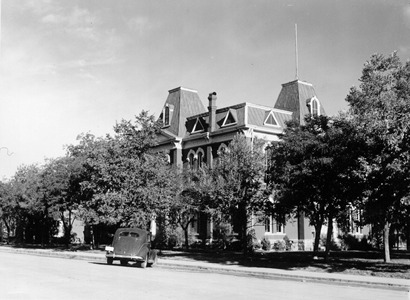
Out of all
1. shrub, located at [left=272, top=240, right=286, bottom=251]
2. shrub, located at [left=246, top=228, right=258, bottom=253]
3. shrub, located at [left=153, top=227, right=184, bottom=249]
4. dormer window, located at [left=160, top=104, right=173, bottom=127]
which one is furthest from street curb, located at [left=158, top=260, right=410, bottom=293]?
dormer window, located at [left=160, top=104, right=173, bottom=127]

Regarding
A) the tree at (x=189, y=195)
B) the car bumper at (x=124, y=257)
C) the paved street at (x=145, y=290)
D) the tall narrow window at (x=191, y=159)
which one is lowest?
the paved street at (x=145, y=290)

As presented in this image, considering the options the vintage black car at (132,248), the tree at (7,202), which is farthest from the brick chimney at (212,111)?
the vintage black car at (132,248)

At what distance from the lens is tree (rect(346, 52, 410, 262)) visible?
17.6 meters

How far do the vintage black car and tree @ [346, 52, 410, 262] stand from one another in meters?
9.98

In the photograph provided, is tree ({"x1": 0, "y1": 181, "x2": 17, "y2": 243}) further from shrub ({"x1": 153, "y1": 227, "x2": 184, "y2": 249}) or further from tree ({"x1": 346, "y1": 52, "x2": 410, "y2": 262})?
tree ({"x1": 346, "y1": 52, "x2": 410, "y2": 262})

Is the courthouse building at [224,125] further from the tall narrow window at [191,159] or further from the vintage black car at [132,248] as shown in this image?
the vintage black car at [132,248]

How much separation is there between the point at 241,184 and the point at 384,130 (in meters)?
11.4

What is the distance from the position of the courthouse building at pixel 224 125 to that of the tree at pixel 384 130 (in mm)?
17581

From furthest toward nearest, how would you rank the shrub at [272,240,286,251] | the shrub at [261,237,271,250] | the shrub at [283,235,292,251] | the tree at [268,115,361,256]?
the shrub at [283,235,292,251] → the shrub at [272,240,286,251] → the shrub at [261,237,271,250] → the tree at [268,115,361,256]

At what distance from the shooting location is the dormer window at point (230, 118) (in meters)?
41.2

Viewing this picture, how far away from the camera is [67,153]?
40094mm

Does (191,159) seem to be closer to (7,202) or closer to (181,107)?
(181,107)

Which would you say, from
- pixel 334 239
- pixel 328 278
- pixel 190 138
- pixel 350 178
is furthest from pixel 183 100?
pixel 328 278

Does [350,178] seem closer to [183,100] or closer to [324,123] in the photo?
[324,123]
